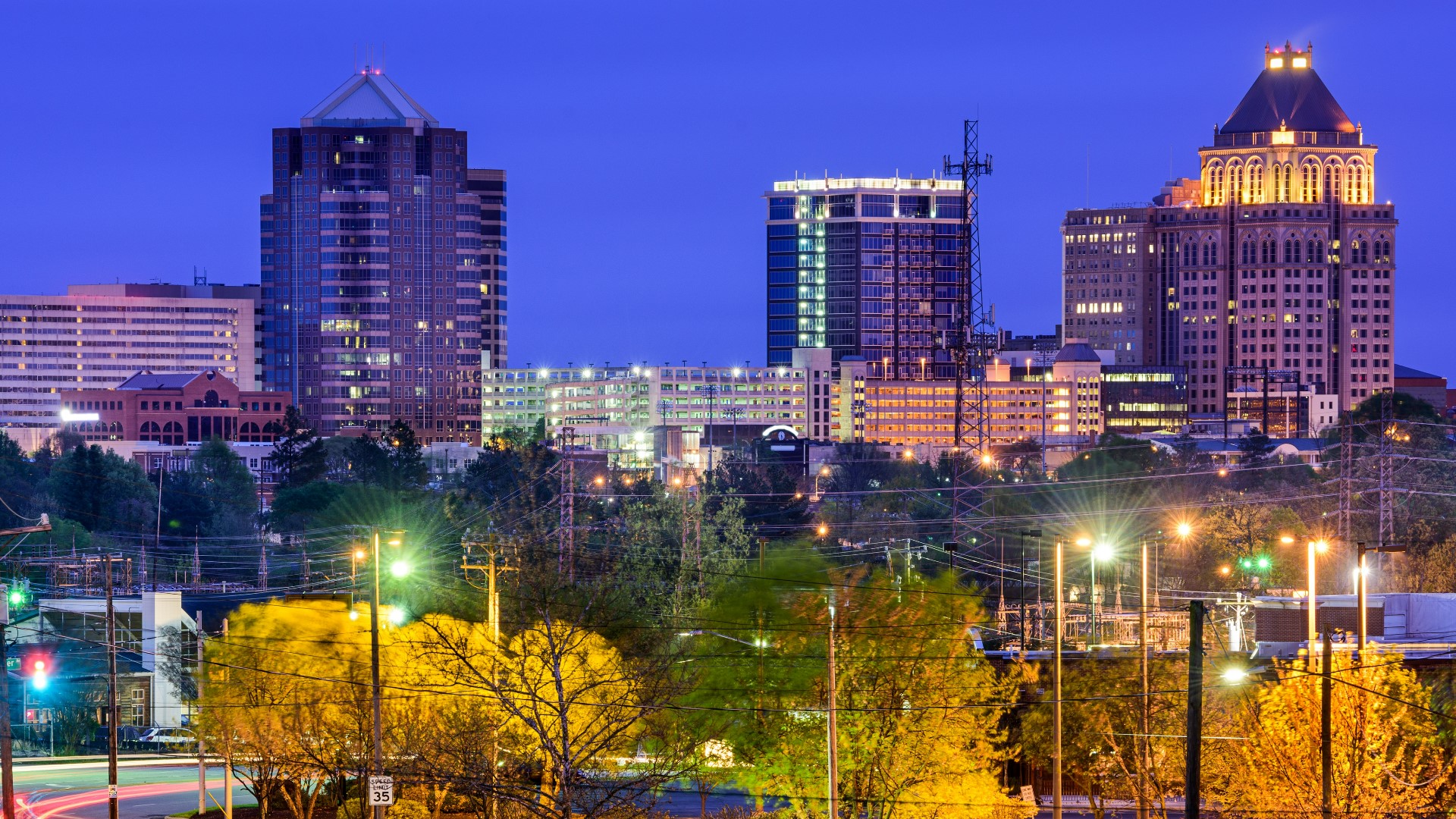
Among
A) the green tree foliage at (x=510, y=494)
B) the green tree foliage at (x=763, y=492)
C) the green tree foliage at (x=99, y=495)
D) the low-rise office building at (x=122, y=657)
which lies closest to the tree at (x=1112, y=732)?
the green tree foliage at (x=510, y=494)

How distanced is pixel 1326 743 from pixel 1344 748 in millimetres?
3678

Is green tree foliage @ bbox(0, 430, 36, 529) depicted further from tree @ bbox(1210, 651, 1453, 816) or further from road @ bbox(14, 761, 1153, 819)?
tree @ bbox(1210, 651, 1453, 816)

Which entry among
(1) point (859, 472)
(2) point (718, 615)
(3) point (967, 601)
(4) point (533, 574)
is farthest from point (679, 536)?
(1) point (859, 472)

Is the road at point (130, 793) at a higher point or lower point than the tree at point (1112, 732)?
lower

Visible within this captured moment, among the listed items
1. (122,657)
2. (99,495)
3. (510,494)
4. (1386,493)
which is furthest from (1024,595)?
(99,495)

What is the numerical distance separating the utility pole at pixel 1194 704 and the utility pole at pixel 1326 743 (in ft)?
19.5

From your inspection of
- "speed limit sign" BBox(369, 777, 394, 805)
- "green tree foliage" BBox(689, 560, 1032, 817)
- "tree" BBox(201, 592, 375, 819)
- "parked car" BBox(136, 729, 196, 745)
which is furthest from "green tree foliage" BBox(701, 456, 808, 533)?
"speed limit sign" BBox(369, 777, 394, 805)

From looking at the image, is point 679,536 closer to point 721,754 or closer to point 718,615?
Result: point 718,615

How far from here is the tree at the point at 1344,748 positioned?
3722 centimetres

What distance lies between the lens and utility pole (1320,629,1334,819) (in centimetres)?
3319

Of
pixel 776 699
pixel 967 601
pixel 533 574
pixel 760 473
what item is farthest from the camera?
pixel 760 473

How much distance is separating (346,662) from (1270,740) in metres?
24.8

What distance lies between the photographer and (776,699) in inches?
1870

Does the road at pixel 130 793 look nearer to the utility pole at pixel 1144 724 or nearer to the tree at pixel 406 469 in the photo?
the utility pole at pixel 1144 724
